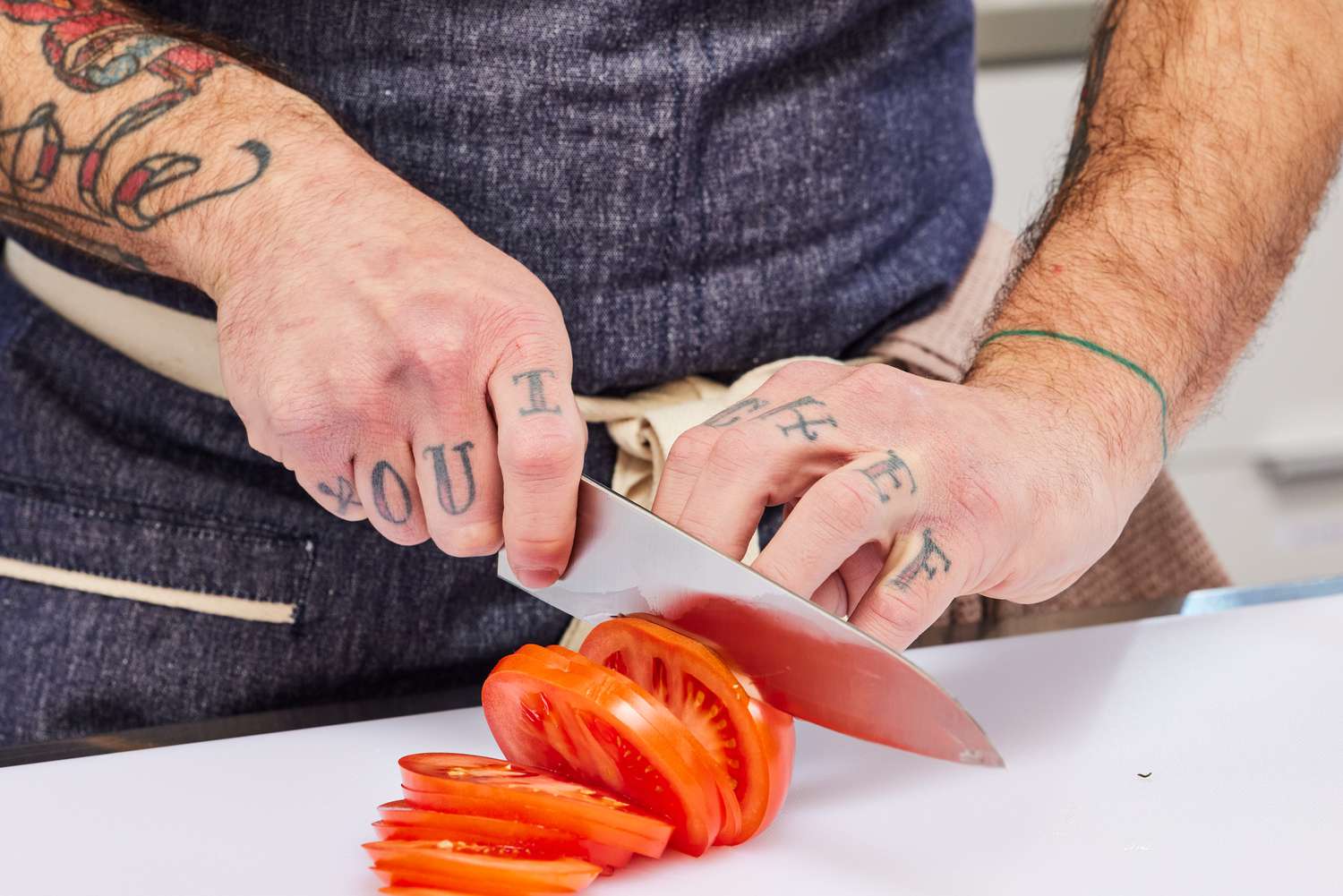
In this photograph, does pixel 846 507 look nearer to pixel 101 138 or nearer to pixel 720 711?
pixel 720 711

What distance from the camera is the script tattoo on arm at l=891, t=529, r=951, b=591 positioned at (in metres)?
0.64

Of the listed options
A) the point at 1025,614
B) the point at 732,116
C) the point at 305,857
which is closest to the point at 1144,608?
the point at 1025,614

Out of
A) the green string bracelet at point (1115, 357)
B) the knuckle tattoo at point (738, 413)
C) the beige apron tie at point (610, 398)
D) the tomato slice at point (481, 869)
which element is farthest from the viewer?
the beige apron tie at point (610, 398)

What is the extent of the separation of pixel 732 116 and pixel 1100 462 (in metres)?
0.39

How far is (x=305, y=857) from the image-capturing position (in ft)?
2.18

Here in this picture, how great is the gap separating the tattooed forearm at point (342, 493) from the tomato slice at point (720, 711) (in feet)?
0.56

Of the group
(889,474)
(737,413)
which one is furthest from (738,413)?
(889,474)

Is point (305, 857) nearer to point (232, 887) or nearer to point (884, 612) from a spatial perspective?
point (232, 887)

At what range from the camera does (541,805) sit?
0.60 metres

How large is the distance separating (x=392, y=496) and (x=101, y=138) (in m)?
0.33

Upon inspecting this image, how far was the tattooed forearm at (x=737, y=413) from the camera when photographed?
684 millimetres

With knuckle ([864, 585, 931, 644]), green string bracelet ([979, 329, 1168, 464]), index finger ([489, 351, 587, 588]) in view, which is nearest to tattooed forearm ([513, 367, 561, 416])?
index finger ([489, 351, 587, 588])

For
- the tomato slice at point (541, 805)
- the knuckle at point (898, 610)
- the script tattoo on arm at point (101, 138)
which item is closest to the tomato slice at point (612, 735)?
the tomato slice at point (541, 805)

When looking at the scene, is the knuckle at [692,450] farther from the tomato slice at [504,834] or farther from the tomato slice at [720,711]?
the tomato slice at [504,834]
